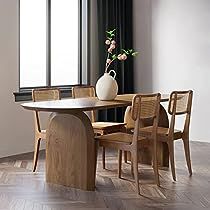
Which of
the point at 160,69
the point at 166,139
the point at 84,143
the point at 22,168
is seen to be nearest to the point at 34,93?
the point at 22,168

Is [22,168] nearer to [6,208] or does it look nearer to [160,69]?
[6,208]

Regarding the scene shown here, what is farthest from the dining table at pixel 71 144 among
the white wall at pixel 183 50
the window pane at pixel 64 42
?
the white wall at pixel 183 50

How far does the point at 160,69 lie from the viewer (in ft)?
24.2

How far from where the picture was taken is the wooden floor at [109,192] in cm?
390

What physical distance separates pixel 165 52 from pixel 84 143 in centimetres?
340

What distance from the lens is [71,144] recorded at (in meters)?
4.39

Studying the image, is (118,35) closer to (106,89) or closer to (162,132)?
(106,89)

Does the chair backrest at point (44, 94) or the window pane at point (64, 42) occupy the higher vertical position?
the window pane at point (64, 42)

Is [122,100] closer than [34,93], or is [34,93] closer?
[122,100]

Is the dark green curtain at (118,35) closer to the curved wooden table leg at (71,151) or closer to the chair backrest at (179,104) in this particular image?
the chair backrest at (179,104)

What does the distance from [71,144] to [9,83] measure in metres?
1.91

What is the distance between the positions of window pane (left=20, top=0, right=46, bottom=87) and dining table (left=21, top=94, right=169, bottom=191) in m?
2.08

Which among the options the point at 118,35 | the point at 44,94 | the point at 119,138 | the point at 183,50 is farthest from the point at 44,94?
the point at 183,50

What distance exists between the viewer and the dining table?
429 cm
